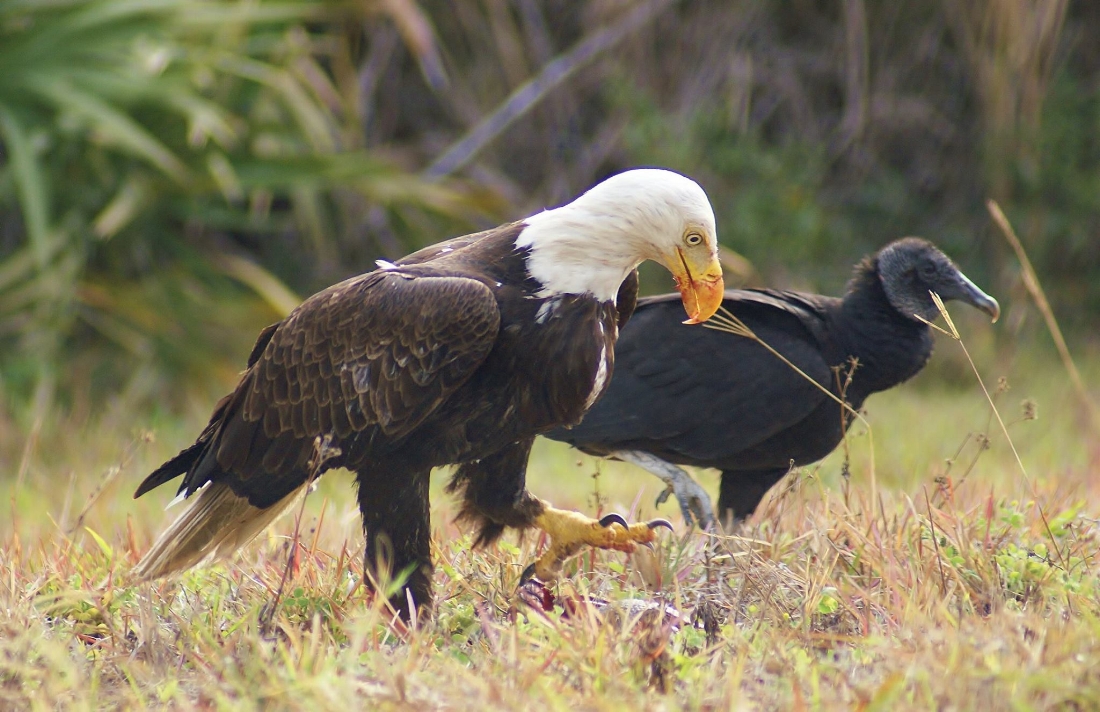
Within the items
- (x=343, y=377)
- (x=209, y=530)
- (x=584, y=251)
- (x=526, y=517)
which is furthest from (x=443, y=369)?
(x=209, y=530)

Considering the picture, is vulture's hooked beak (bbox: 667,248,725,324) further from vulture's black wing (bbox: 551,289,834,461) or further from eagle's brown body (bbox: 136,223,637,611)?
vulture's black wing (bbox: 551,289,834,461)

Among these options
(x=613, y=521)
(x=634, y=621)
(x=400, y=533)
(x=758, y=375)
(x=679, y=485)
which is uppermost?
(x=400, y=533)

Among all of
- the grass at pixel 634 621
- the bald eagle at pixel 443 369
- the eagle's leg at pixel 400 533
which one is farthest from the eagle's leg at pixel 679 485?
the eagle's leg at pixel 400 533

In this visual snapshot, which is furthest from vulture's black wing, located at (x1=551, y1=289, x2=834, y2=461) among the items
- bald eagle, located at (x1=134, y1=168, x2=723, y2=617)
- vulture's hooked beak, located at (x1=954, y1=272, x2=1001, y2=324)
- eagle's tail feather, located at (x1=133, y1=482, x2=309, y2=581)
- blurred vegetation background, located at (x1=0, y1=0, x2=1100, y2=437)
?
blurred vegetation background, located at (x1=0, y1=0, x2=1100, y2=437)

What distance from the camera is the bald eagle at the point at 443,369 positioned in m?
2.98

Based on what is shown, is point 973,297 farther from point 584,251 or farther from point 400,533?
point 400,533

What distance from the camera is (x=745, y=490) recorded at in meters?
4.24

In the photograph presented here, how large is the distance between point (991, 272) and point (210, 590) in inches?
246

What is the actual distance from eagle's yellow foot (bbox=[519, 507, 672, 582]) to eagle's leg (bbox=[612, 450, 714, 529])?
2.40 feet

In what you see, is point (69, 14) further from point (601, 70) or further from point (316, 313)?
point (316, 313)

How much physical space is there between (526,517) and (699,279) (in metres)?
0.80

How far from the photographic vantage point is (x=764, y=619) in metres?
2.93

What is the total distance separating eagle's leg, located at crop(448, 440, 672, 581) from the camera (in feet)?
11.0

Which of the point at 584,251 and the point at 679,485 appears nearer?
the point at 584,251
